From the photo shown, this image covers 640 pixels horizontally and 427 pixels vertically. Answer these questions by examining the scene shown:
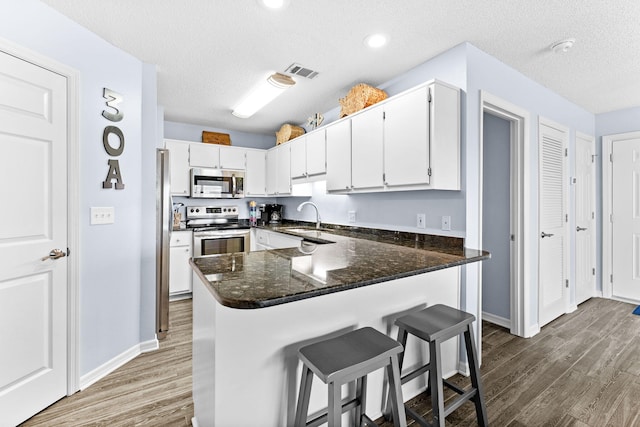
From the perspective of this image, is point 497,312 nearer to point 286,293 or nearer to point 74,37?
point 286,293

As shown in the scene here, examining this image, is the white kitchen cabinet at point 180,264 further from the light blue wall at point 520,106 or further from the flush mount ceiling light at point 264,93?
the light blue wall at point 520,106

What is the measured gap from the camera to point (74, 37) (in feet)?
6.29

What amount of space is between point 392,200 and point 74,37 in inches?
107

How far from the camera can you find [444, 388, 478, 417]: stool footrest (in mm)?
1416

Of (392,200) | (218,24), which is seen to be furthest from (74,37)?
(392,200)

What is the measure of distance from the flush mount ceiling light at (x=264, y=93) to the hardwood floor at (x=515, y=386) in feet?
8.29

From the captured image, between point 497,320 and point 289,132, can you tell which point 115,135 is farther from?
point 497,320

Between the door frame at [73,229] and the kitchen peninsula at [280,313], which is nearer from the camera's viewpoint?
the kitchen peninsula at [280,313]

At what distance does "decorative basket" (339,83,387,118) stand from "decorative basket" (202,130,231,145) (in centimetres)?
247

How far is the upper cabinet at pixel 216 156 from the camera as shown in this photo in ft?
13.6

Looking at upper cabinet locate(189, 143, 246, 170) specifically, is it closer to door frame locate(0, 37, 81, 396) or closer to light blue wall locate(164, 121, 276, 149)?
light blue wall locate(164, 121, 276, 149)

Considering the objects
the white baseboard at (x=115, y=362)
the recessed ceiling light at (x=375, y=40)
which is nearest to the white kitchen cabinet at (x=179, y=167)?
the white baseboard at (x=115, y=362)

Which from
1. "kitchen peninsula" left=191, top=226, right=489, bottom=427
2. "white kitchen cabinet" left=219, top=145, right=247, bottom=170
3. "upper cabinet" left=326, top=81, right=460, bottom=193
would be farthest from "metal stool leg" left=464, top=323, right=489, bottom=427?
"white kitchen cabinet" left=219, top=145, right=247, bottom=170

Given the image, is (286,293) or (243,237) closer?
(286,293)
